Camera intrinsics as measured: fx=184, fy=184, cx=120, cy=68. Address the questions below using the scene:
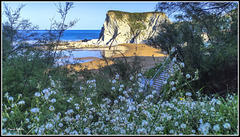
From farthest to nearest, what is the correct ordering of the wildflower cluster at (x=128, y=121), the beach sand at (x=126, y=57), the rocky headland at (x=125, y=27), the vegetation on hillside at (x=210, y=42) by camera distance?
the beach sand at (x=126, y=57)
the rocky headland at (x=125, y=27)
the vegetation on hillside at (x=210, y=42)
the wildflower cluster at (x=128, y=121)

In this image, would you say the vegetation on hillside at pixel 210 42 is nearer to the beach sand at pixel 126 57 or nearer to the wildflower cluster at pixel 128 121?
the beach sand at pixel 126 57

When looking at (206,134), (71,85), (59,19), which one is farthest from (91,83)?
(71,85)

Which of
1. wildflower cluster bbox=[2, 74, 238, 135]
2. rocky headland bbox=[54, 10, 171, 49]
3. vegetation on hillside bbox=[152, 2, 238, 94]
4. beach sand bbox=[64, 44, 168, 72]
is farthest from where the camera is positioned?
beach sand bbox=[64, 44, 168, 72]

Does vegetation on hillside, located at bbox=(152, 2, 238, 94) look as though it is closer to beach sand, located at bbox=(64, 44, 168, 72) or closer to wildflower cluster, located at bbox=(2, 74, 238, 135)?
beach sand, located at bbox=(64, 44, 168, 72)

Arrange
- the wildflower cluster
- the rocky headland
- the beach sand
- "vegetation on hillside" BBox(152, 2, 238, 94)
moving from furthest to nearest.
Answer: the beach sand < the rocky headland < "vegetation on hillside" BBox(152, 2, 238, 94) < the wildflower cluster

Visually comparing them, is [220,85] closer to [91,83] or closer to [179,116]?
[179,116]

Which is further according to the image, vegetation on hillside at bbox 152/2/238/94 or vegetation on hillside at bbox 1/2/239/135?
vegetation on hillside at bbox 152/2/238/94

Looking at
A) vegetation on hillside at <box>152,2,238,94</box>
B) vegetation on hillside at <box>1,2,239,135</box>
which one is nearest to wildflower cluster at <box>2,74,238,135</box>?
vegetation on hillside at <box>1,2,239,135</box>

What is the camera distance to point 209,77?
5.61 meters

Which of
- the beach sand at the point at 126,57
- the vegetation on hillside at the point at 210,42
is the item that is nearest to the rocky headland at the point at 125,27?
the beach sand at the point at 126,57

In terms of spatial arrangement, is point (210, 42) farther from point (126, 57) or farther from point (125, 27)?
point (126, 57)

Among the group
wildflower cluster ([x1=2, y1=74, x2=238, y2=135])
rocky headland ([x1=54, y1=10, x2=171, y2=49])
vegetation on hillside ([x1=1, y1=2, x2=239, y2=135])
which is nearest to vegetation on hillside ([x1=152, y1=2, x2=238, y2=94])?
vegetation on hillside ([x1=1, y1=2, x2=239, y2=135])

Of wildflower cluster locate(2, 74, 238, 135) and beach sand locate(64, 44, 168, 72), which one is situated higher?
beach sand locate(64, 44, 168, 72)

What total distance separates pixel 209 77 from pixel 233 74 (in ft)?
2.09
